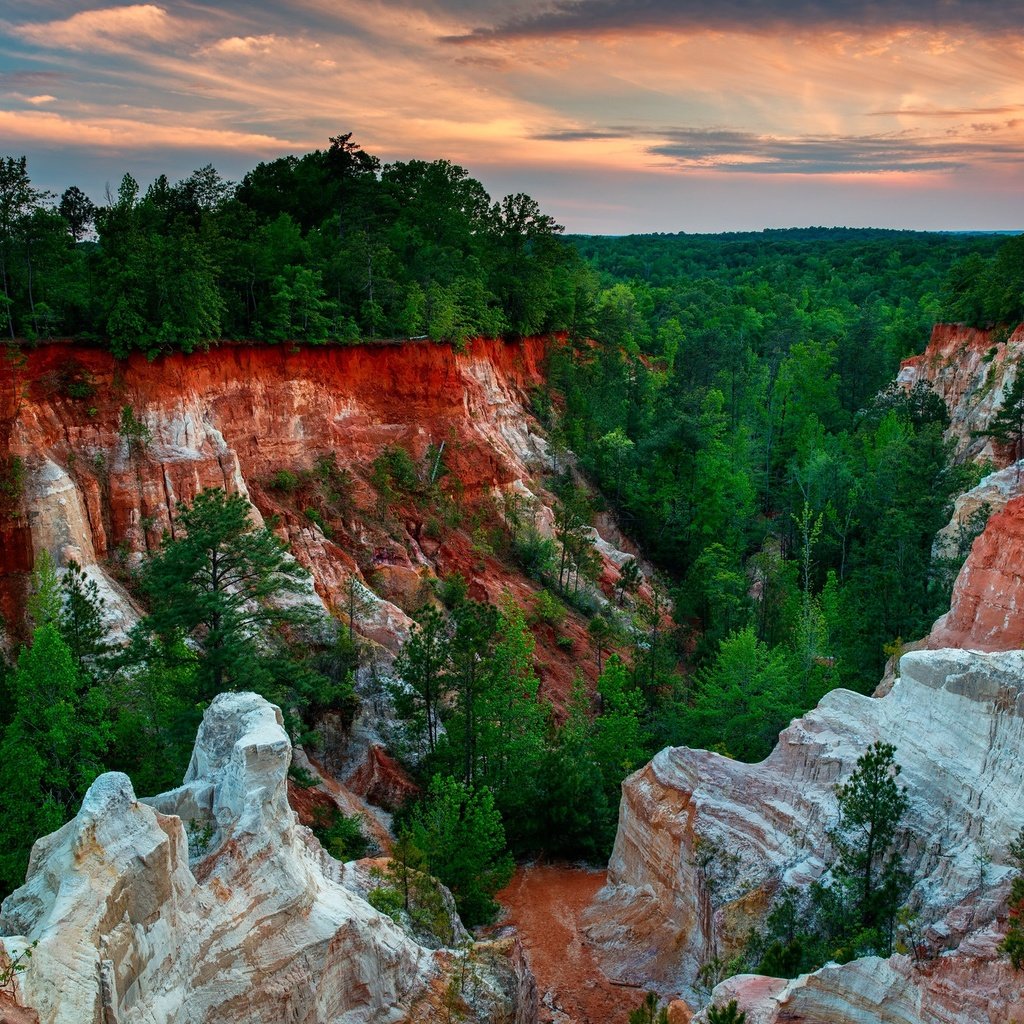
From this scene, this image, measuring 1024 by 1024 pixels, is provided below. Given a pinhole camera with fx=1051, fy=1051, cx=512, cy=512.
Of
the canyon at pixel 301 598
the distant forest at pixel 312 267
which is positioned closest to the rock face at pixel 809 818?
the canyon at pixel 301 598

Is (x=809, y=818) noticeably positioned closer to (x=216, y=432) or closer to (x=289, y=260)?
(x=216, y=432)

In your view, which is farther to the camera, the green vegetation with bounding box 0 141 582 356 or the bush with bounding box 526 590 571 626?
the bush with bounding box 526 590 571 626

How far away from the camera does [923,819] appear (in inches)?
768

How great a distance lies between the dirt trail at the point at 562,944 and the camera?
21.9 meters

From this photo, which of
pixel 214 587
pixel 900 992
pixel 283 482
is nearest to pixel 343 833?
pixel 214 587

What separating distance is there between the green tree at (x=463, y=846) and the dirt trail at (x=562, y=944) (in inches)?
46.5

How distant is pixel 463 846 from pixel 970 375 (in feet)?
153

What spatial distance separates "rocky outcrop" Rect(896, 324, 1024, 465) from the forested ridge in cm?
149

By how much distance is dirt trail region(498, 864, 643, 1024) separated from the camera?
71.8 ft

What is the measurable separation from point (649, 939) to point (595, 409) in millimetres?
41404

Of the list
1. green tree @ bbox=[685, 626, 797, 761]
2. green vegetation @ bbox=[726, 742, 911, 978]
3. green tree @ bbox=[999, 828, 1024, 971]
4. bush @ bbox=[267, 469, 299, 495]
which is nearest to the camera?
green tree @ bbox=[999, 828, 1024, 971]

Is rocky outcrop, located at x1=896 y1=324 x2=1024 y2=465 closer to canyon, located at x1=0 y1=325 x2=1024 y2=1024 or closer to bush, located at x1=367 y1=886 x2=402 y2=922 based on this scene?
canyon, located at x1=0 y1=325 x2=1024 y2=1024

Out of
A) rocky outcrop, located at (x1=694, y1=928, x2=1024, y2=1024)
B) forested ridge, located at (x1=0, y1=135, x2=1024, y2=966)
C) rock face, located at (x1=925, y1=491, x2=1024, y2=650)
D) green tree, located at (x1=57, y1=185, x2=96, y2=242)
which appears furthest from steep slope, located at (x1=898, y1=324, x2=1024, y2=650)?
green tree, located at (x1=57, y1=185, x2=96, y2=242)

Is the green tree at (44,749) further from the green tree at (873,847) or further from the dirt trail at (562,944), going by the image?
the green tree at (873,847)
